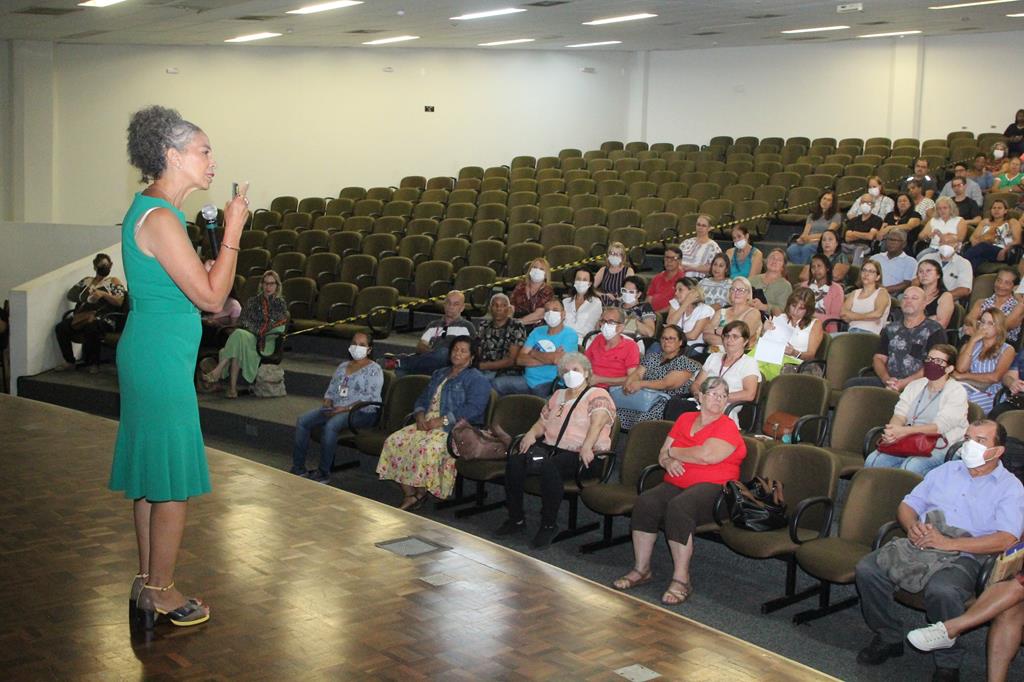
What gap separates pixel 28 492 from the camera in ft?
14.1

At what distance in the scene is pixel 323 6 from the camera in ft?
35.7

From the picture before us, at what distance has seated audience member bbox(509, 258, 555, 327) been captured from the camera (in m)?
8.73

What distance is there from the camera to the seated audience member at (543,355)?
25.0ft

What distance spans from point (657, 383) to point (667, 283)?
2.09 meters

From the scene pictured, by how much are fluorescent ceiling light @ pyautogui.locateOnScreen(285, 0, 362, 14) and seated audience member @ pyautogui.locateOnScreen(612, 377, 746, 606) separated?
6673 millimetres

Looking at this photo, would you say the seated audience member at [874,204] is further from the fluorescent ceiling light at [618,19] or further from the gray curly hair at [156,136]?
the gray curly hair at [156,136]

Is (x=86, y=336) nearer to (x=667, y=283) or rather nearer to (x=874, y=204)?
(x=667, y=283)

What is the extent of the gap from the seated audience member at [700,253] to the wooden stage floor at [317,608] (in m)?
5.73

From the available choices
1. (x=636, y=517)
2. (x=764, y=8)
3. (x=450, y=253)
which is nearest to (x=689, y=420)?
(x=636, y=517)

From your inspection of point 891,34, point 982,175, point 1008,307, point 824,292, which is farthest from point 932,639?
point 891,34

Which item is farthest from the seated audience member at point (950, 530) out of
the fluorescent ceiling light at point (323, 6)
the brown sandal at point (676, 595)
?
the fluorescent ceiling light at point (323, 6)

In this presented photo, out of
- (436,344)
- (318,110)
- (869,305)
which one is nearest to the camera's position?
(869,305)

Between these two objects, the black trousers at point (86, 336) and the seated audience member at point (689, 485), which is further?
the black trousers at point (86, 336)

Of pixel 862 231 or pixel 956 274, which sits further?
pixel 862 231
